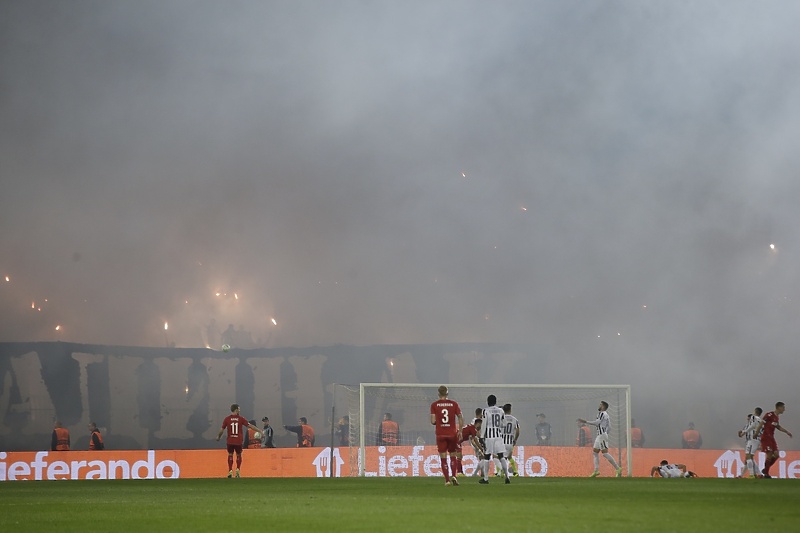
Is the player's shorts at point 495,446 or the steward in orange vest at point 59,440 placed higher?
the player's shorts at point 495,446

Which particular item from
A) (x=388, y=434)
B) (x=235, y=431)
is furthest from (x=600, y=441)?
(x=235, y=431)

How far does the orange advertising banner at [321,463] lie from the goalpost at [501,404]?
797 mm

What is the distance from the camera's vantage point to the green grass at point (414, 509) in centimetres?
1040

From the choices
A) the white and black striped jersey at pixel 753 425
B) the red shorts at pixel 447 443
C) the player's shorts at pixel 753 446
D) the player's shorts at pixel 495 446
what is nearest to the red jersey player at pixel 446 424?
the red shorts at pixel 447 443

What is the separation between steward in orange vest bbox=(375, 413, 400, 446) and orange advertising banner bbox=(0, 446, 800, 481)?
1.01 metres

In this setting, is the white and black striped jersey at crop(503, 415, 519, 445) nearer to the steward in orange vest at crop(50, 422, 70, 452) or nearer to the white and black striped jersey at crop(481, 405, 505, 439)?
the white and black striped jersey at crop(481, 405, 505, 439)

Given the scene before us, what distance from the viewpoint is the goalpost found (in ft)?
99.7

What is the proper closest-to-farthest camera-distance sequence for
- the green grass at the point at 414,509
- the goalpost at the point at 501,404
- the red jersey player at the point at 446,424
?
the green grass at the point at 414,509 < the red jersey player at the point at 446,424 < the goalpost at the point at 501,404

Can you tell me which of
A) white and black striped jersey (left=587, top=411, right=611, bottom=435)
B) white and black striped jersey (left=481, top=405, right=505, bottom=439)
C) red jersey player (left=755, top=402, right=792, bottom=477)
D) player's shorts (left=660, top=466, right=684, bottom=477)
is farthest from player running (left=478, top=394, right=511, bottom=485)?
red jersey player (left=755, top=402, right=792, bottom=477)

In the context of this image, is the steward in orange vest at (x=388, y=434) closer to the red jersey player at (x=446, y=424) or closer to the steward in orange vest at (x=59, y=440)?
the red jersey player at (x=446, y=424)

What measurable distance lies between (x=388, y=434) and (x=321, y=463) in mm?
2427

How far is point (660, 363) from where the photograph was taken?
47.7 meters

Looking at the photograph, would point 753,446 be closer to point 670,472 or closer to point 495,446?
point 670,472

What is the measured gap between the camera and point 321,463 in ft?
96.5
